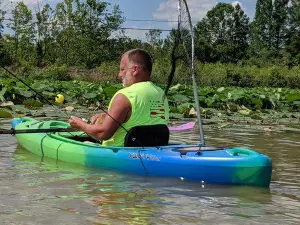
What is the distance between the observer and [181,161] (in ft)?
14.5

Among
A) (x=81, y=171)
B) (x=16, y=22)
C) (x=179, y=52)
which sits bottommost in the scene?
(x=81, y=171)

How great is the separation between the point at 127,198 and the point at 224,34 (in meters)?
64.5

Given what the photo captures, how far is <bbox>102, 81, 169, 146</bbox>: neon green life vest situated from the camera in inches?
185

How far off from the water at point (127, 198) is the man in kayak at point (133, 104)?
1.34ft

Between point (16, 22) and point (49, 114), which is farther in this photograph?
Answer: point (16, 22)

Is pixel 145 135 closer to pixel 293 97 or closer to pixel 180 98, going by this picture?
pixel 180 98

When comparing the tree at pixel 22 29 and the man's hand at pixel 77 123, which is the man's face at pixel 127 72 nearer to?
the man's hand at pixel 77 123

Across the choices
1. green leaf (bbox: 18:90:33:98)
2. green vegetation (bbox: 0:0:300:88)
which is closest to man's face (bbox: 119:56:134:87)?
green leaf (bbox: 18:90:33:98)

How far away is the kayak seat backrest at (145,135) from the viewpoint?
4.80m

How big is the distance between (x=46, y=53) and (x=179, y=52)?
3804 cm

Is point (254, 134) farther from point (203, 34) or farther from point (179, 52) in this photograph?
point (203, 34)

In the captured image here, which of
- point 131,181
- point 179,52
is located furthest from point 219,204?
point 179,52

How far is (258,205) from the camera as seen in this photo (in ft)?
12.0

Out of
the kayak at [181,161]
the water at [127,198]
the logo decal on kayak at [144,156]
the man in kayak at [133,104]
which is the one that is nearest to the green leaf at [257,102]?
the water at [127,198]
